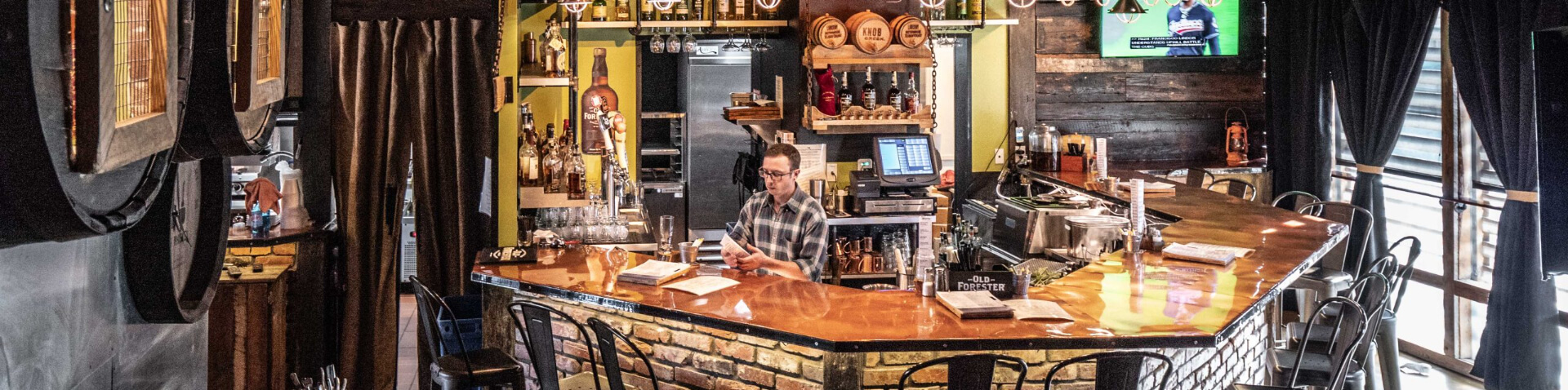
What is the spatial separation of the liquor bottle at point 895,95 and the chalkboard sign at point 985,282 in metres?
3.09

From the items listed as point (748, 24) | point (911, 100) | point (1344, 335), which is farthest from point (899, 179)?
point (1344, 335)

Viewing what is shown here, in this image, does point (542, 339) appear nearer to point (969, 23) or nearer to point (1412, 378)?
point (969, 23)

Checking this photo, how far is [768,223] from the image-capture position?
16.7 feet

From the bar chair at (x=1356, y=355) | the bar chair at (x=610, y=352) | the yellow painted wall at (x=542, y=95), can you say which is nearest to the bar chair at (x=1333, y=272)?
the bar chair at (x=1356, y=355)

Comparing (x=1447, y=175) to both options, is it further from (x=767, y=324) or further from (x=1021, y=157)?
(x=767, y=324)

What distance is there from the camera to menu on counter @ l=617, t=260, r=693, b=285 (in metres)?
3.78

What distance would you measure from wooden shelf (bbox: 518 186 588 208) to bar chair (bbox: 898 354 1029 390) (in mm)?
2736

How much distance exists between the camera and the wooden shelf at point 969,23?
281 inches

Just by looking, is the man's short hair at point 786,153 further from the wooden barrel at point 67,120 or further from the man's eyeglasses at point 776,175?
the wooden barrel at point 67,120

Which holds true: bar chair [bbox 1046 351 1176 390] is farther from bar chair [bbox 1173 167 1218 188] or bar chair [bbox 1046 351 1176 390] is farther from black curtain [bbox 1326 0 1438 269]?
bar chair [bbox 1173 167 1218 188]

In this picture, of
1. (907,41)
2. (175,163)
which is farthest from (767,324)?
(907,41)

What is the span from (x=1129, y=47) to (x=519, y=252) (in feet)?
15.9

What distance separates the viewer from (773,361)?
3320mm

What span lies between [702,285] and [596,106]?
2.49m
